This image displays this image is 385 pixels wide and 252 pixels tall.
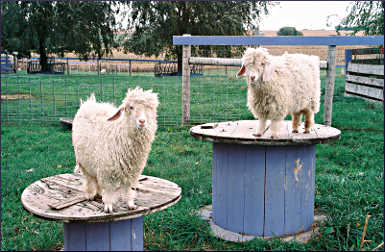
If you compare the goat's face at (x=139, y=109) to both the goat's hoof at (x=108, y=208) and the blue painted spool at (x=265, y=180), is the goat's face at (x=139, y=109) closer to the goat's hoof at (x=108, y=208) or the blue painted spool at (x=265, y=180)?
Result: the goat's hoof at (x=108, y=208)

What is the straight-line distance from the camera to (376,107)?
386 inches

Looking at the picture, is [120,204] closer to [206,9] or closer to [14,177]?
[14,177]

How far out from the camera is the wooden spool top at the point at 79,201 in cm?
263

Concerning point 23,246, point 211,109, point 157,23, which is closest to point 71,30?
point 157,23

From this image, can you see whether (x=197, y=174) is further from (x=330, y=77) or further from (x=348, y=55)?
(x=348, y=55)

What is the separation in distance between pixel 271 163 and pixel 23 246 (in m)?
2.56

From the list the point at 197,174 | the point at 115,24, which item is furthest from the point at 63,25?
the point at 197,174

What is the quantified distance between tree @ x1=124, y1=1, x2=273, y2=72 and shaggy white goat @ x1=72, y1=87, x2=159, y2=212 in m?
18.0

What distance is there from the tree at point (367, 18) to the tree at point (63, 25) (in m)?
14.5

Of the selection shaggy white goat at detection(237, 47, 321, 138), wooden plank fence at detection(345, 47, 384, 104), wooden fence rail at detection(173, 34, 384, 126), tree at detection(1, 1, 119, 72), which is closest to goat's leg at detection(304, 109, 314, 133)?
shaggy white goat at detection(237, 47, 321, 138)

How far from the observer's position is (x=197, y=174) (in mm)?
5457

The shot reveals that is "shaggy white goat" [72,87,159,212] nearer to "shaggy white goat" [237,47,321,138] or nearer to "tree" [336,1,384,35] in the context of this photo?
"shaggy white goat" [237,47,321,138]

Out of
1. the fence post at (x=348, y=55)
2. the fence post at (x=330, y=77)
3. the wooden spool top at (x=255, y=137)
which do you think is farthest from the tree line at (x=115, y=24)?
the wooden spool top at (x=255, y=137)

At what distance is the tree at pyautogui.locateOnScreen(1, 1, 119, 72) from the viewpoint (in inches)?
822
